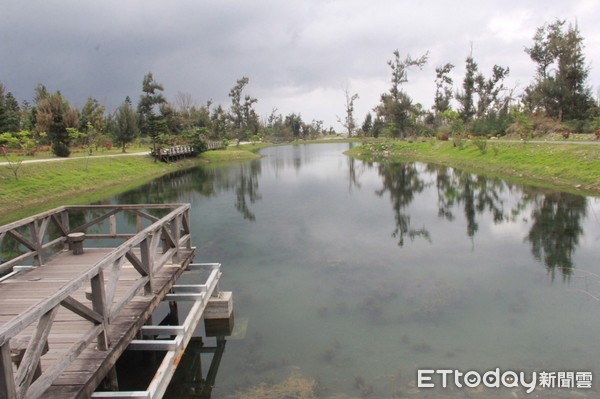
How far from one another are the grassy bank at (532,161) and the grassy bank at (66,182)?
30391mm

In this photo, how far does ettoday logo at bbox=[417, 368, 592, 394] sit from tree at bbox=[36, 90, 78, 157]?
40.7m

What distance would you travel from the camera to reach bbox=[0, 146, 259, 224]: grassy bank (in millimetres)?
24219

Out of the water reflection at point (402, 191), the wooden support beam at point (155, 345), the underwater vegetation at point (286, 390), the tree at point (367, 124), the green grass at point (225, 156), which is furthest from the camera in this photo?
the tree at point (367, 124)

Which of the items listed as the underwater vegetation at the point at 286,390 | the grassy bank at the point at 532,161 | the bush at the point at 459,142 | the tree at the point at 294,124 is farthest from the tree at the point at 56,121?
the tree at the point at 294,124

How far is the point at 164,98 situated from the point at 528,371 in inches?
2964

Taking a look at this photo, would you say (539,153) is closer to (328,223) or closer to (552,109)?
(552,109)

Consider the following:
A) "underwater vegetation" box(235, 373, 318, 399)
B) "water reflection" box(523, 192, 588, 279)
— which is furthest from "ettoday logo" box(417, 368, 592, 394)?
"water reflection" box(523, 192, 588, 279)

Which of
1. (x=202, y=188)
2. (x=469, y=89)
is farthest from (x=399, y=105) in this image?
(x=202, y=188)

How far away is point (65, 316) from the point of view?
6.63 meters

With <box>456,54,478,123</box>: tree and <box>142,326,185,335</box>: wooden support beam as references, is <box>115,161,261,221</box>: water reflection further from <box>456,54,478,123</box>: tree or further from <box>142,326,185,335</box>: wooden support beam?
<box>456,54,478,123</box>: tree

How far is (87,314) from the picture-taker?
17.4ft

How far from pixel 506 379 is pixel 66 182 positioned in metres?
30.9

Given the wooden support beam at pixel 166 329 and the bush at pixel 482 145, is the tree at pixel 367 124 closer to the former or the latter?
the bush at pixel 482 145

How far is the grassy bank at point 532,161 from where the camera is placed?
2567cm
